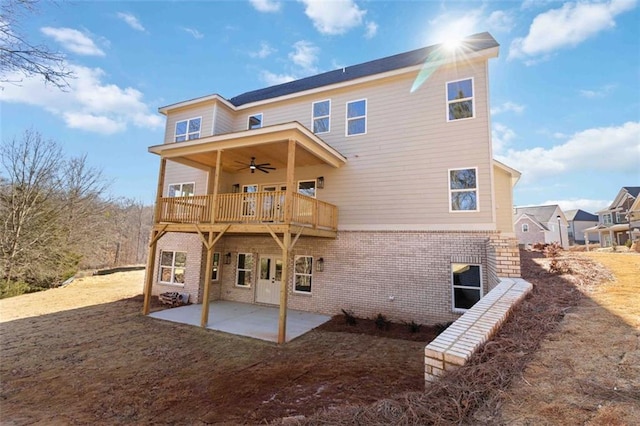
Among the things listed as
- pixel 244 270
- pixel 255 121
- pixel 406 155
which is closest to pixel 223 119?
pixel 255 121

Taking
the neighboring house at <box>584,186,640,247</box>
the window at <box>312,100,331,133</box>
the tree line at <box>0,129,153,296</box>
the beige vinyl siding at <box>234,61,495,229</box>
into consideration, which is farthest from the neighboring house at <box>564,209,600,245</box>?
the tree line at <box>0,129,153,296</box>

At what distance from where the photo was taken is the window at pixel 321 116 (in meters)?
11.8

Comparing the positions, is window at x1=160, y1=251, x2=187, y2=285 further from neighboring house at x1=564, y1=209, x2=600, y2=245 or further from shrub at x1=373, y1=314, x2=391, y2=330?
neighboring house at x1=564, y1=209, x2=600, y2=245

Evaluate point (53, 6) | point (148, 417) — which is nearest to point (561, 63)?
point (53, 6)

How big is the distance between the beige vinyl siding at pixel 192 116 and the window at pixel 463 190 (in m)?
10.2

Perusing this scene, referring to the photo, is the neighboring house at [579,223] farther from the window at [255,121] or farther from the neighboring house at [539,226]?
the window at [255,121]

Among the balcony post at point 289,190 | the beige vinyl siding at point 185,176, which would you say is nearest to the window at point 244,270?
the beige vinyl siding at point 185,176

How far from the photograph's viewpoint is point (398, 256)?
389 inches

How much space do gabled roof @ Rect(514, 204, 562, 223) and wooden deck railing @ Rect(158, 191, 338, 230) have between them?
37.4 meters

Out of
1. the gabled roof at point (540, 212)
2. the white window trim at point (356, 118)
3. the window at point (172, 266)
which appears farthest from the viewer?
the gabled roof at point (540, 212)

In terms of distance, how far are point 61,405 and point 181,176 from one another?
10.7 meters

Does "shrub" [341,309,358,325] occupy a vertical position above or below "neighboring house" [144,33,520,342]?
below

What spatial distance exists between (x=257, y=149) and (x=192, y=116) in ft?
18.5

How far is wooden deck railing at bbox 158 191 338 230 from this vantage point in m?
8.82
